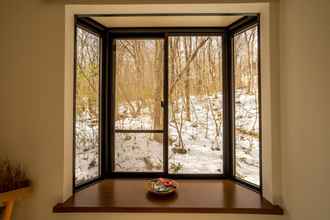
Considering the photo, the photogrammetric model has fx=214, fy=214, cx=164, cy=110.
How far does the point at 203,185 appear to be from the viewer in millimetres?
1704

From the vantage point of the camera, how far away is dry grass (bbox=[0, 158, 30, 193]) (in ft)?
4.15

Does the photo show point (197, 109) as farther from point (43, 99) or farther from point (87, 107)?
point (43, 99)

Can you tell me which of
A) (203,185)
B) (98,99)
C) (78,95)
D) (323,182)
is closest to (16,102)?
(78,95)

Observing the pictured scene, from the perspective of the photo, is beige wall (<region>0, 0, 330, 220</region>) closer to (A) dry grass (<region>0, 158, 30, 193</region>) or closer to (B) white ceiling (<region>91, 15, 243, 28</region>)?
(A) dry grass (<region>0, 158, 30, 193</region>)

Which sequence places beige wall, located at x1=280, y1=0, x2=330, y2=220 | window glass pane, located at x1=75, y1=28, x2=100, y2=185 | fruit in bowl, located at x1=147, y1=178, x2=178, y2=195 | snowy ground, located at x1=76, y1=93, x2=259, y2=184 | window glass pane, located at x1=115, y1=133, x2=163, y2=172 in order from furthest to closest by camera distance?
window glass pane, located at x1=115, y1=133, x2=163, y2=172, snowy ground, located at x1=76, y1=93, x2=259, y2=184, window glass pane, located at x1=75, y1=28, x2=100, y2=185, fruit in bowl, located at x1=147, y1=178, x2=178, y2=195, beige wall, located at x1=280, y1=0, x2=330, y2=220

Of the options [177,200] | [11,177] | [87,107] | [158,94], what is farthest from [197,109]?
[11,177]

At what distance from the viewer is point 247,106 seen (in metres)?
1.68

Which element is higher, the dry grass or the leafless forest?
the leafless forest

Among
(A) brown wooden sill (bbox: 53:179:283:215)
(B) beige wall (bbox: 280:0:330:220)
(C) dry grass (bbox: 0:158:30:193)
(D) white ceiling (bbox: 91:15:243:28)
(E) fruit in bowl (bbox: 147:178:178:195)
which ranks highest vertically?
(D) white ceiling (bbox: 91:15:243:28)

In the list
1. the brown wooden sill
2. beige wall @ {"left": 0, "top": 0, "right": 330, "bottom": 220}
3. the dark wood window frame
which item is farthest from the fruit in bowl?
the dark wood window frame

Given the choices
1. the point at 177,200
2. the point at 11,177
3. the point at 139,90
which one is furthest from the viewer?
the point at 139,90

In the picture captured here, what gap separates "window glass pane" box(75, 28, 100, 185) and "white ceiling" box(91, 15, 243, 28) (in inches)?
7.9

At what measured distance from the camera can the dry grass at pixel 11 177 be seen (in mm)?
1266

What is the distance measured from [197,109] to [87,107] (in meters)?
0.92
